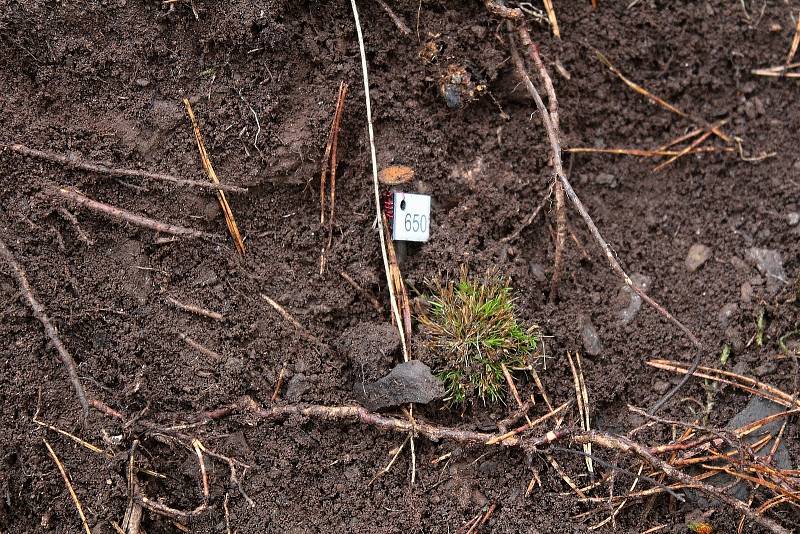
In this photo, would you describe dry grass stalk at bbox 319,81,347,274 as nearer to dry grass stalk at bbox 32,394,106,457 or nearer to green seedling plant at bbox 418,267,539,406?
green seedling plant at bbox 418,267,539,406

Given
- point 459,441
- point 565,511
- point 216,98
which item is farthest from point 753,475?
point 216,98

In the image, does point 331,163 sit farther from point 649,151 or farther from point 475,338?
point 649,151

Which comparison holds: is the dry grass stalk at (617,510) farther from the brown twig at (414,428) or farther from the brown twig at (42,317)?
the brown twig at (42,317)

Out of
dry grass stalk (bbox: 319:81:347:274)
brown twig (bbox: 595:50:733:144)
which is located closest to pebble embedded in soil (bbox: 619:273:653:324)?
brown twig (bbox: 595:50:733:144)

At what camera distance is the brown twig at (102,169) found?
6.74 feet

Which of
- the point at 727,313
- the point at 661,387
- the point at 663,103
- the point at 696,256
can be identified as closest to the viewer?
the point at 661,387

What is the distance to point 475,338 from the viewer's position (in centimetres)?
225

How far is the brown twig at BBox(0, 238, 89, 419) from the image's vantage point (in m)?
2.02

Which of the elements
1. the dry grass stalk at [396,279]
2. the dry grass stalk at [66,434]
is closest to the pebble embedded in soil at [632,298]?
the dry grass stalk at [396,279]

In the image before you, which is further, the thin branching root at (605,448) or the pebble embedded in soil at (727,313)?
the pebble embedded in soil at (727,313)

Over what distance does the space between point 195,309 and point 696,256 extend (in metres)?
1.78

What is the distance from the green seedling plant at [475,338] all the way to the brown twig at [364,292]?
148 mm

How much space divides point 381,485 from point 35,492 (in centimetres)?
102

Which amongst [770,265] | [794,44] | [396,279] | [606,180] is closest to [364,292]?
[396,279]
